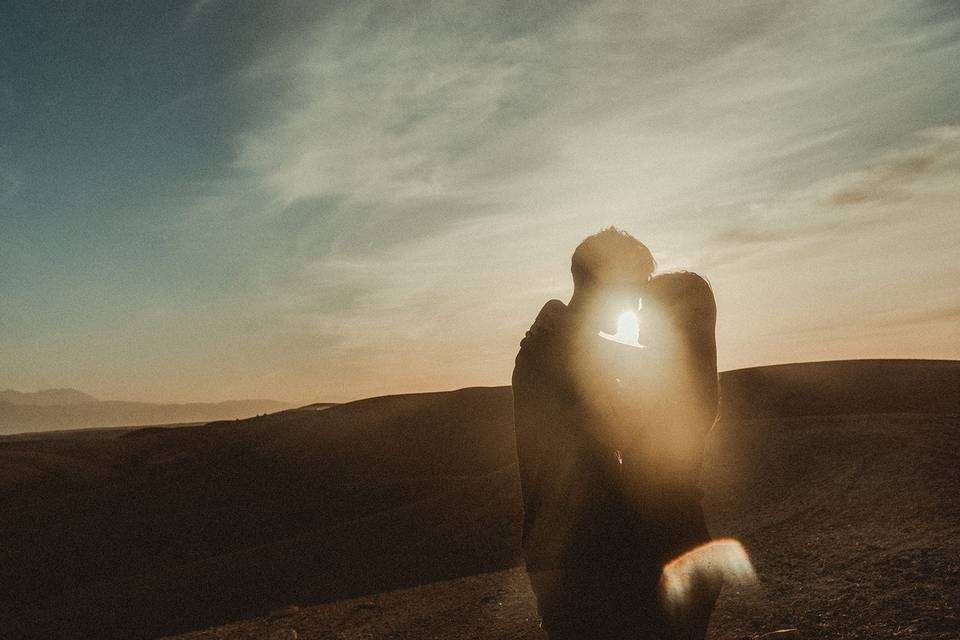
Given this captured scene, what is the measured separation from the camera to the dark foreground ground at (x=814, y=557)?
3359 mm

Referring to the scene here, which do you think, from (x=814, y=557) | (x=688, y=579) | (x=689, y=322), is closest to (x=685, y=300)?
(x=689, y=322)

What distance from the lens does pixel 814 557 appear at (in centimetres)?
438

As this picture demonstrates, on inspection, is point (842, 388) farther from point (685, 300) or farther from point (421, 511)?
point (685, 300)

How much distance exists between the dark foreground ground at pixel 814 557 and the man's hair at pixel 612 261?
218 cm

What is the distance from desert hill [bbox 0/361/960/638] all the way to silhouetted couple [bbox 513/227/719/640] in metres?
1.37

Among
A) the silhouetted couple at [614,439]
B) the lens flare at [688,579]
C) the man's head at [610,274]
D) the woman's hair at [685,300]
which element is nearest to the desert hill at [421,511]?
the lens flare at [688,579]

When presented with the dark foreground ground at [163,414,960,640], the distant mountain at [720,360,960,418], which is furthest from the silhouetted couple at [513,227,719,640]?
the distant mountain at [720,360,960,418]

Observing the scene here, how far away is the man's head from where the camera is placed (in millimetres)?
2178

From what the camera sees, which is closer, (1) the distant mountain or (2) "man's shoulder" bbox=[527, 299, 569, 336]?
(2) "man's shoulder" bbox=[527, 299, 569, 336]

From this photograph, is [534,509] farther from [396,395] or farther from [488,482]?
[396,395]

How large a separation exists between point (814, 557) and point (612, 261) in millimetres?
3444

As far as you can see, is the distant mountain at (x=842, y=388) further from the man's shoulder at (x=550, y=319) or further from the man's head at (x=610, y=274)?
the man's shoulder at (x=550, y=319)

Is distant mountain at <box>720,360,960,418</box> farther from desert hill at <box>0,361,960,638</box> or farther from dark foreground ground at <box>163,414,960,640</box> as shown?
dark foreground ground at <box>163,414,960,640</box>

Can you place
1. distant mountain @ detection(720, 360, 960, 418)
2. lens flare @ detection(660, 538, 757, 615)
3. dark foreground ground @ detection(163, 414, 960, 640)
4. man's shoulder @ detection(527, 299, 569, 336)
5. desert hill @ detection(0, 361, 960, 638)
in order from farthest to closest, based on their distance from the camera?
distant mountain @ detection(720, 360, 960, 418) < desert hill @ detection(0, 361, 960, 638) < dark foreground ground @ detection(163, 414, 960, 640) < lens flare @ detection(660, 538, 757, 615) < man's shoulder @ detection(527, 299, 569, 336)
